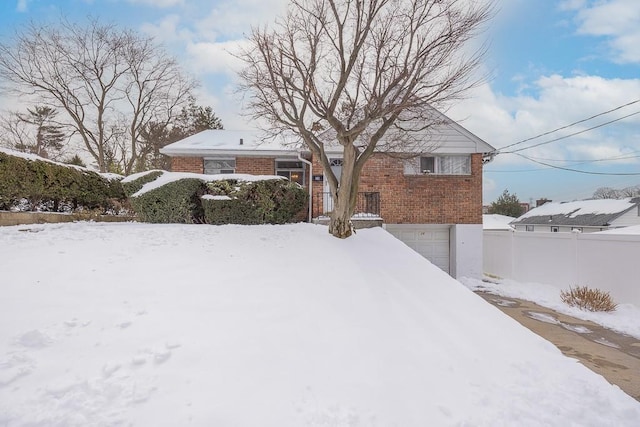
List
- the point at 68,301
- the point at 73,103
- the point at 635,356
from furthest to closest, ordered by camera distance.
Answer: the point at 73,103, the point at 635,356, the point at 68,301

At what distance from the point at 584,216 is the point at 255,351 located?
92.5ft

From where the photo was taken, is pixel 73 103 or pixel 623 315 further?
pixel 73 103

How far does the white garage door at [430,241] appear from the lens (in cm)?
1301

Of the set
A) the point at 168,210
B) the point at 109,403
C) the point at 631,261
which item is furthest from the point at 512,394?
the point at 168,210

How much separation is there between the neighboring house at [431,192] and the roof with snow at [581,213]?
15.5 m

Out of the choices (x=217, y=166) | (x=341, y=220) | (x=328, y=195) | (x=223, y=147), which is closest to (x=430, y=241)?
(x=328, y=195)

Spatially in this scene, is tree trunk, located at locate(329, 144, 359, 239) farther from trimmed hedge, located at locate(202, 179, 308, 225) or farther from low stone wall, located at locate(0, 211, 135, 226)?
low stone wall, located at locate(0, 211, 135, 226)

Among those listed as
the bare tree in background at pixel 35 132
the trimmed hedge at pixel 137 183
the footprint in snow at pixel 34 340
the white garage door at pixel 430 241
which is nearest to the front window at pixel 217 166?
the trimmed hedge at pixel 137 183

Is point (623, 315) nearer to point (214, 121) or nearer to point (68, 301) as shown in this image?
point (68, 301)

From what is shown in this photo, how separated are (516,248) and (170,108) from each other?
Result: 18588 mm

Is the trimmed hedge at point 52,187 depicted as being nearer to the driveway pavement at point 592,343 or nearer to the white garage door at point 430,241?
the white garage door at point 430,241

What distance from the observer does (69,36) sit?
634 inches

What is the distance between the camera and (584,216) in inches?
950

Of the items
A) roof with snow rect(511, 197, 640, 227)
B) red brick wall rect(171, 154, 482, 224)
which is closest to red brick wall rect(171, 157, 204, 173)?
red brick wall rect(171, 154, 482, 224)
